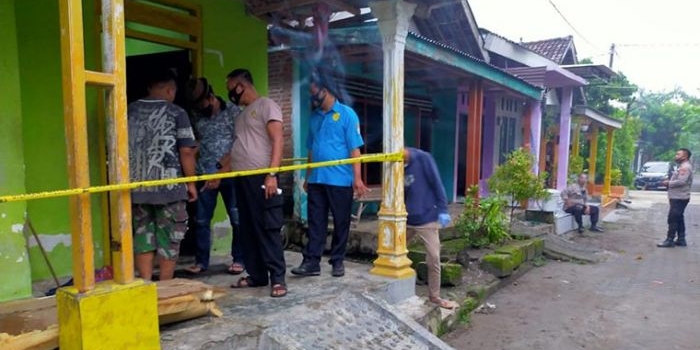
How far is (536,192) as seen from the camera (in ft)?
28.2

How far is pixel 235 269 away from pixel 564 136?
1133 centimetres

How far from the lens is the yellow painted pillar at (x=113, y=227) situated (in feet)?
7.10

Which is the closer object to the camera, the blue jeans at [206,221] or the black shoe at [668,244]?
the blue jeans at [206,221]

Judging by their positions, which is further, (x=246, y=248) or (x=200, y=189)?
(x=200, y=189)

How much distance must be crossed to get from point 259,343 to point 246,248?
97cm

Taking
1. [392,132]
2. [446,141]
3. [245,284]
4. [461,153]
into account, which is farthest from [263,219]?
[461,153]

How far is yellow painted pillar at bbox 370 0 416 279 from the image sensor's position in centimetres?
434

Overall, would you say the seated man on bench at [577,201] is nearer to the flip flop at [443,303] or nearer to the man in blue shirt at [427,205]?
the flip flop at [443,303]

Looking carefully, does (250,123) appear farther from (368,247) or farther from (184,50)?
(368,247)

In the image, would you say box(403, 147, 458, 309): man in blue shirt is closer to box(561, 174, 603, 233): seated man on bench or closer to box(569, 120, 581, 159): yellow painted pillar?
box(561, 174, 603, 233): seated man on bench

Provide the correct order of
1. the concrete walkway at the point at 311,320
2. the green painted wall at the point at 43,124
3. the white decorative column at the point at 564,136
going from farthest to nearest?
the white decorative column at the point at 564,136, the green painted wall at the point at 43,124, the concrete walkway at the point at 311,320

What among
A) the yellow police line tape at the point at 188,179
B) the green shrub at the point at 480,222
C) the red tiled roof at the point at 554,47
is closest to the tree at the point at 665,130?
the red tiled roof at the point at 554,47

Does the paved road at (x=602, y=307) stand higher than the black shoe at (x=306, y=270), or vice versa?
the black shoe at (x=306, y=270)

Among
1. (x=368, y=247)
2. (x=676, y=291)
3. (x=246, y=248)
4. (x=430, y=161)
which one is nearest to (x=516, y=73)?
(x=676, y=291)
